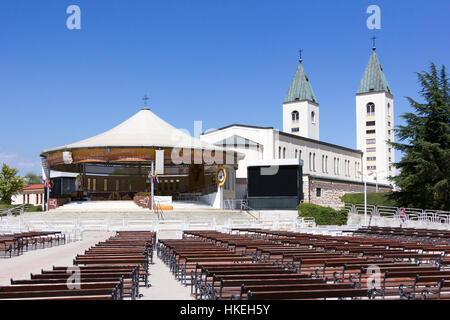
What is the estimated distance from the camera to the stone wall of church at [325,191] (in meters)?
53.5

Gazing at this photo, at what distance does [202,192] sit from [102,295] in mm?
49655

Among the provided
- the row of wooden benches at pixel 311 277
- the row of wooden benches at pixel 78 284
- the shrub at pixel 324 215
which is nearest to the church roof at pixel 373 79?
the shrub at pixel 324 215

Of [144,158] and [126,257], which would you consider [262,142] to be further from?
[126,257]

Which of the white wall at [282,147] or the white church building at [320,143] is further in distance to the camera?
the white wall at [282,147]

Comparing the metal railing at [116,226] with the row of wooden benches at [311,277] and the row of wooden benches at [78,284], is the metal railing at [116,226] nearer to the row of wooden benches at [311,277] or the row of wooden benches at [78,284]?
the row of wooden benches at [311,277]

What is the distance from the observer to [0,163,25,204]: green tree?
204 ft

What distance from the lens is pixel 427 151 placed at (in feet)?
139

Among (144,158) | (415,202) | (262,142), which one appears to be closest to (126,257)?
(144,158)

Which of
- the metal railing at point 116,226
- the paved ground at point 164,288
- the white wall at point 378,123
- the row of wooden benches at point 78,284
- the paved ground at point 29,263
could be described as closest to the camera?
the row of wooden benches at point 78,284

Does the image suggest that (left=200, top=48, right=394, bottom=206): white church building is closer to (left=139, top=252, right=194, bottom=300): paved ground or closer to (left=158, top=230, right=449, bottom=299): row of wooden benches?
(left=139, top=252, right=194, bottom=300): paved ground

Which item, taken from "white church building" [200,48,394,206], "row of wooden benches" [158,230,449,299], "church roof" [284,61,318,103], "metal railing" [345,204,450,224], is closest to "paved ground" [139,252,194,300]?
"row of wooden benches" [158,230,449,299]

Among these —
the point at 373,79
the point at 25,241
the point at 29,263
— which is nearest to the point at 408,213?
the point at 25,241

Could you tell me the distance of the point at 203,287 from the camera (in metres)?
9.41

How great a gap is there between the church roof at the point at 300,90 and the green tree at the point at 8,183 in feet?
184
